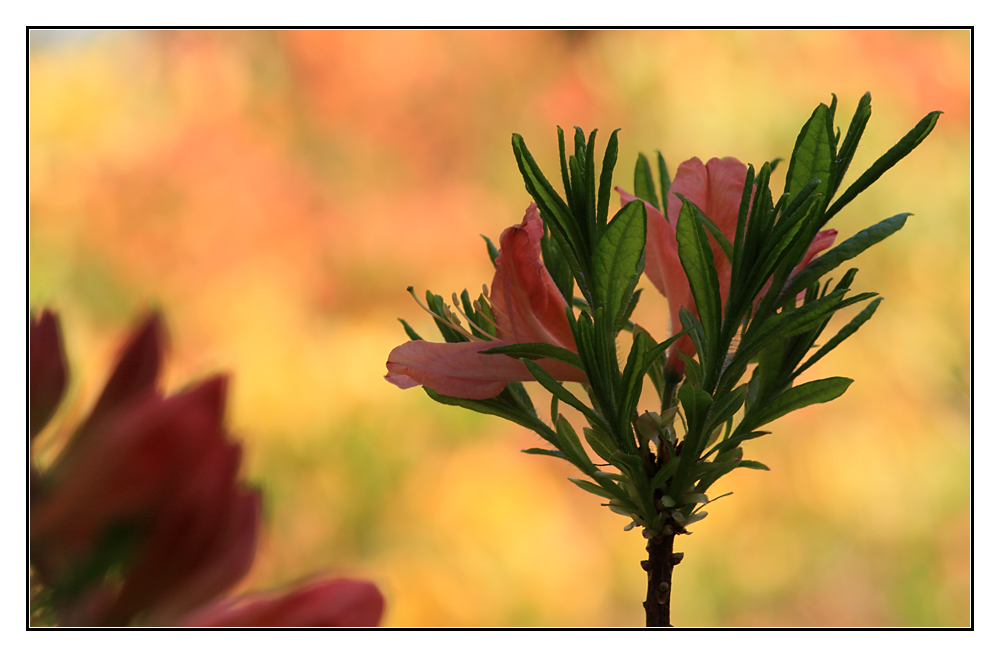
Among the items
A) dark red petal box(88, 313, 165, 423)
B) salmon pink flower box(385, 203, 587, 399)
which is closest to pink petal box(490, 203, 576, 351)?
salmon pink flower box(385, 203, 587, 399)

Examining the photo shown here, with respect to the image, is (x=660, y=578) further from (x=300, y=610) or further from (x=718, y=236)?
(x=300, y=610)

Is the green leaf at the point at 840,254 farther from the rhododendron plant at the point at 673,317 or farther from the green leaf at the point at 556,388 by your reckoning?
the green leaf at the point at 556,388

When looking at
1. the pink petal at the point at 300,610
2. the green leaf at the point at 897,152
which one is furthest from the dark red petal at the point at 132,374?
the green leaf at the point at 897,152

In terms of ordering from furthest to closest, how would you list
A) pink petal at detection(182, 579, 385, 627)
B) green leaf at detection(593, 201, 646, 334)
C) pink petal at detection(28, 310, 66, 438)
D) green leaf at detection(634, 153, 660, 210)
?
1. pink petal at detection(28, 310, 66, 438)
2. pink petal at detection(182, 579, 385, 627)
3. green leaf at detection(634, 153, 660, 210)
4. green leaf at detection(593, 201, 646, 334)

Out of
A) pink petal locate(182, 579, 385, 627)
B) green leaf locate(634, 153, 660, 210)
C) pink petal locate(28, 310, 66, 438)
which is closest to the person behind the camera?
green leaf locate(634, 153, 660, 210)

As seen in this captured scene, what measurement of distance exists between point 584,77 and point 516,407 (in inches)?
33.3

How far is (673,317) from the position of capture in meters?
0.39

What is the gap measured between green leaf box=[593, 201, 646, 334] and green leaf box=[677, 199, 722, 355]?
20 millimetres

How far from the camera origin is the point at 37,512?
2.11 ft

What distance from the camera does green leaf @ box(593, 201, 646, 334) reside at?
1.06 feet

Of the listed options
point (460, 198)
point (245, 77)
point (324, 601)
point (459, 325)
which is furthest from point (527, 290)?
point (245, 77)

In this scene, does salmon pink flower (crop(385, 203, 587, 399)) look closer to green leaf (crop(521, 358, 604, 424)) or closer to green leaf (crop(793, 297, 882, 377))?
green leaf (crop(521, 358, 604, 424))

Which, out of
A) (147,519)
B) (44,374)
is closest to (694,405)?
(147,519)

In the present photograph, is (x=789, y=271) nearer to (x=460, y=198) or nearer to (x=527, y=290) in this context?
(x=527, y=290)
